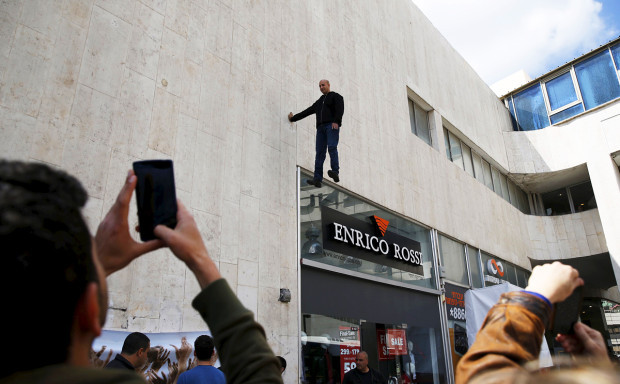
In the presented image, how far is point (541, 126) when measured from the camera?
56.4 ft

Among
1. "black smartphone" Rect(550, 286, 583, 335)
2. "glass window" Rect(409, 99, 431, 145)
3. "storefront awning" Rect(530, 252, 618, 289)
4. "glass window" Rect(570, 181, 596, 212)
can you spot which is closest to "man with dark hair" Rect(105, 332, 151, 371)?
"black smartphone" Rect(550, 286, 583, 335)

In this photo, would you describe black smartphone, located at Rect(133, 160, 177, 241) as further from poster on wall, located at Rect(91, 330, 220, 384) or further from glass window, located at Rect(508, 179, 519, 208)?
glass window, located at Rect(508, 179, 519, 208)

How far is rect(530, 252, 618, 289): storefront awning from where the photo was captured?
50.8 ft

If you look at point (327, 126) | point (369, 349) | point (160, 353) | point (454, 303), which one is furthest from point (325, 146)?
point (454, 303)

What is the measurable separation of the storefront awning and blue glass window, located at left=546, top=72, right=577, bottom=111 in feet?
18.9

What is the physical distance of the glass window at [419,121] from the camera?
11.6 m

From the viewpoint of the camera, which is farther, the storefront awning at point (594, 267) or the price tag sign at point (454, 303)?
the storefront awning at point (594, 267)

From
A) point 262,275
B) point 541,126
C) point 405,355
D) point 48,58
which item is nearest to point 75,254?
point 48,58

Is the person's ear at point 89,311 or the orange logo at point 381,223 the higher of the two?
the orange logo at point 381,223

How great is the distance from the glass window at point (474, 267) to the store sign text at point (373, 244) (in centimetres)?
273

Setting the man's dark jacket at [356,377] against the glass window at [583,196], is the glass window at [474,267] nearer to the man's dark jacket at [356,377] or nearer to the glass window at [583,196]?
the man's dark jacket at [356,377]

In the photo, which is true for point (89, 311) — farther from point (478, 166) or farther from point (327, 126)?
point (478, 166)

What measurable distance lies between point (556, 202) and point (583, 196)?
1099 mm

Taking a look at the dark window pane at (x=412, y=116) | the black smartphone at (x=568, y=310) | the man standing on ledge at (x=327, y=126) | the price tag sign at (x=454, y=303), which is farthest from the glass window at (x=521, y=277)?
the black smartphone at (x=568, y=310)
